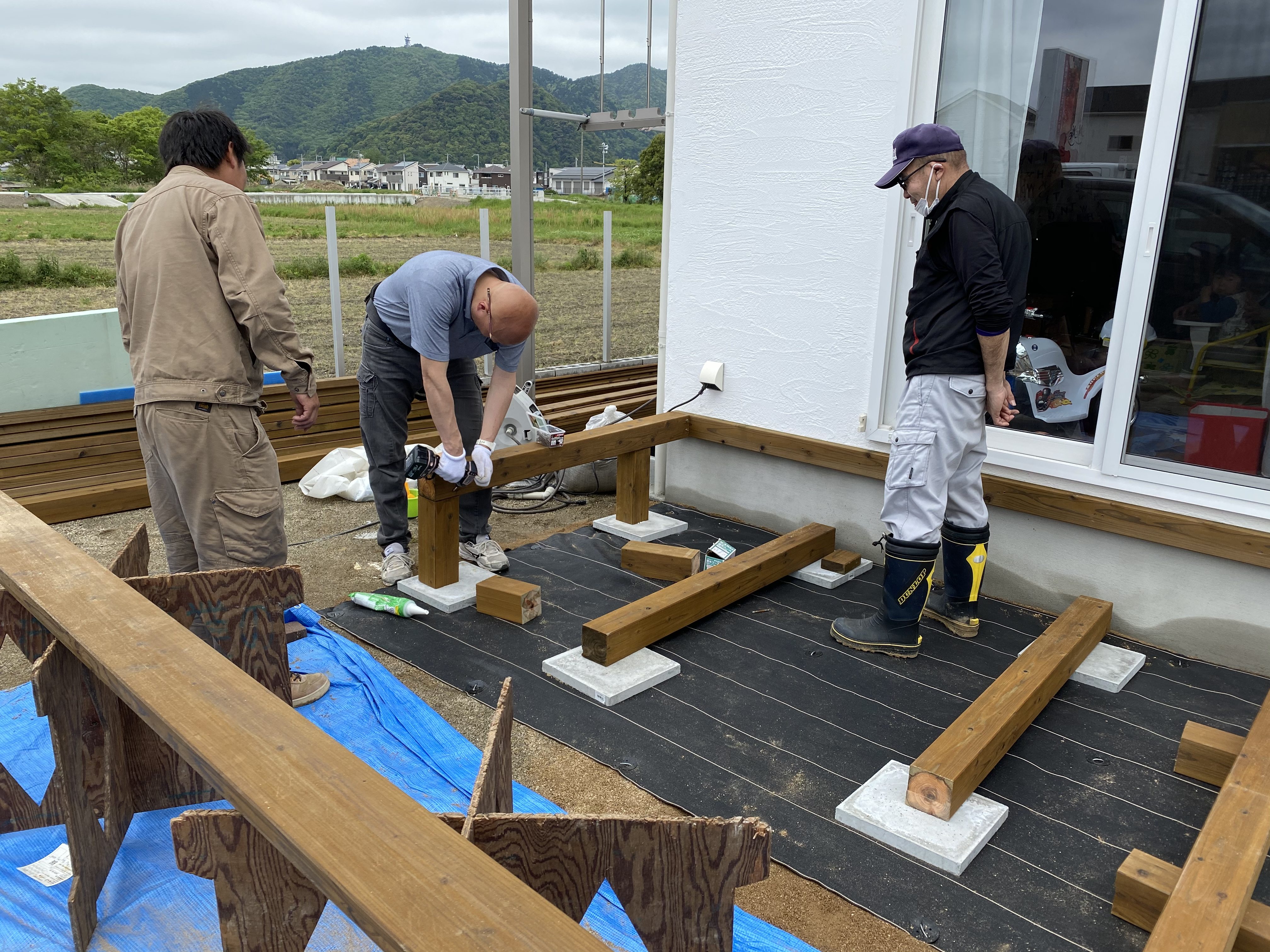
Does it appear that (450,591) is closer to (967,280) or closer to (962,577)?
(962,577)

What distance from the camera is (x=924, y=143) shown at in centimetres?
274

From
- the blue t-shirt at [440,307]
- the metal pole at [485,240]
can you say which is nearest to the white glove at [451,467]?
the blue t-shirt at [440,307]

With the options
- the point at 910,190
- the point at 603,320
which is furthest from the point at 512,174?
the point at 910,190

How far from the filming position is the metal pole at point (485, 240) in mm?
6383

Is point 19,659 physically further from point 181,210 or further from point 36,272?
point 36,272

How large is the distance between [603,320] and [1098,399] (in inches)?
206

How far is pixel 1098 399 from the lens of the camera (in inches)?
127

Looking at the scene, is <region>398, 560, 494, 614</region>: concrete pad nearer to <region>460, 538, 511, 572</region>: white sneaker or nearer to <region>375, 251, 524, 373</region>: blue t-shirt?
<region>460, 538, 511, 572</region>: white sneaker

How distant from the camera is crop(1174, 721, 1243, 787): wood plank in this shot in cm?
237

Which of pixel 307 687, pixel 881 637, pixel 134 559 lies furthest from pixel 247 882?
pixel 881 637

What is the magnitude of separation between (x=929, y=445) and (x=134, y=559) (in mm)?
2363

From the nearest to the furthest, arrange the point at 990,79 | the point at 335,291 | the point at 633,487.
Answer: the point at 990,79, the point at 633,487, the point at 335,291

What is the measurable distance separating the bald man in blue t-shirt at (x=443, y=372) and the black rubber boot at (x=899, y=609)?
1.50 meters

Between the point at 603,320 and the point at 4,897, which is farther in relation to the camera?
the point at 603,320
